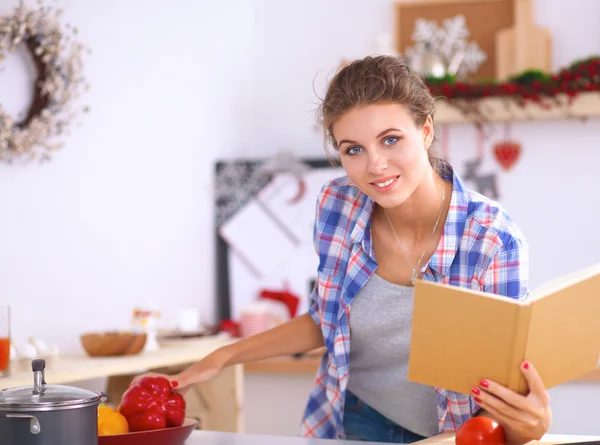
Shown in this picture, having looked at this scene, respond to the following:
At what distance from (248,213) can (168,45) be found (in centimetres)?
86

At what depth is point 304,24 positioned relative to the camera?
13.4 ft

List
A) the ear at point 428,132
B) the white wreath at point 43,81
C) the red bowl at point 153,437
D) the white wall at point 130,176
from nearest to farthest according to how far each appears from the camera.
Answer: the red bowl at point 153,437 < the ear at point 428,132 < the white wreath at point 43,81 < the white wall at point 130,176

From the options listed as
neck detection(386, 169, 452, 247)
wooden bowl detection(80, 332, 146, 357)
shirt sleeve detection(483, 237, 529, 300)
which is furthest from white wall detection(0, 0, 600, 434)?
shirt sleeve detection(483, 237, 529, 300)

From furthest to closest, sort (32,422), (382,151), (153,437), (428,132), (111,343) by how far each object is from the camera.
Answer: (111,343) < (428,132) < (382,151) < (153,437) < (32,422)

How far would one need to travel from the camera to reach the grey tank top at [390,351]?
182 cm

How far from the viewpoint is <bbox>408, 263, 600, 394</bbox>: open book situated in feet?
4.12

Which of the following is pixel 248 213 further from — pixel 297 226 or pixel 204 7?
pixel 204 7

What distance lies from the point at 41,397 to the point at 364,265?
0.83 m

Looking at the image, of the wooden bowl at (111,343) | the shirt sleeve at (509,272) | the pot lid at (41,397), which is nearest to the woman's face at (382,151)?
the shirt sleeve at (509,272)

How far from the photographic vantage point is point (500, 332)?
4.16 ft

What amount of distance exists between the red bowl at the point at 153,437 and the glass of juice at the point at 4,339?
0.90m

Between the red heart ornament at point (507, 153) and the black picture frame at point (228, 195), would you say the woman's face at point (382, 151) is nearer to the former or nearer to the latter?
the red heart ornament at point (507, 153)

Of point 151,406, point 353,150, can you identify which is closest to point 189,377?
point 151,406

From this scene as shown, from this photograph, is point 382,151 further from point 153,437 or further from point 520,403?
point 153,437
